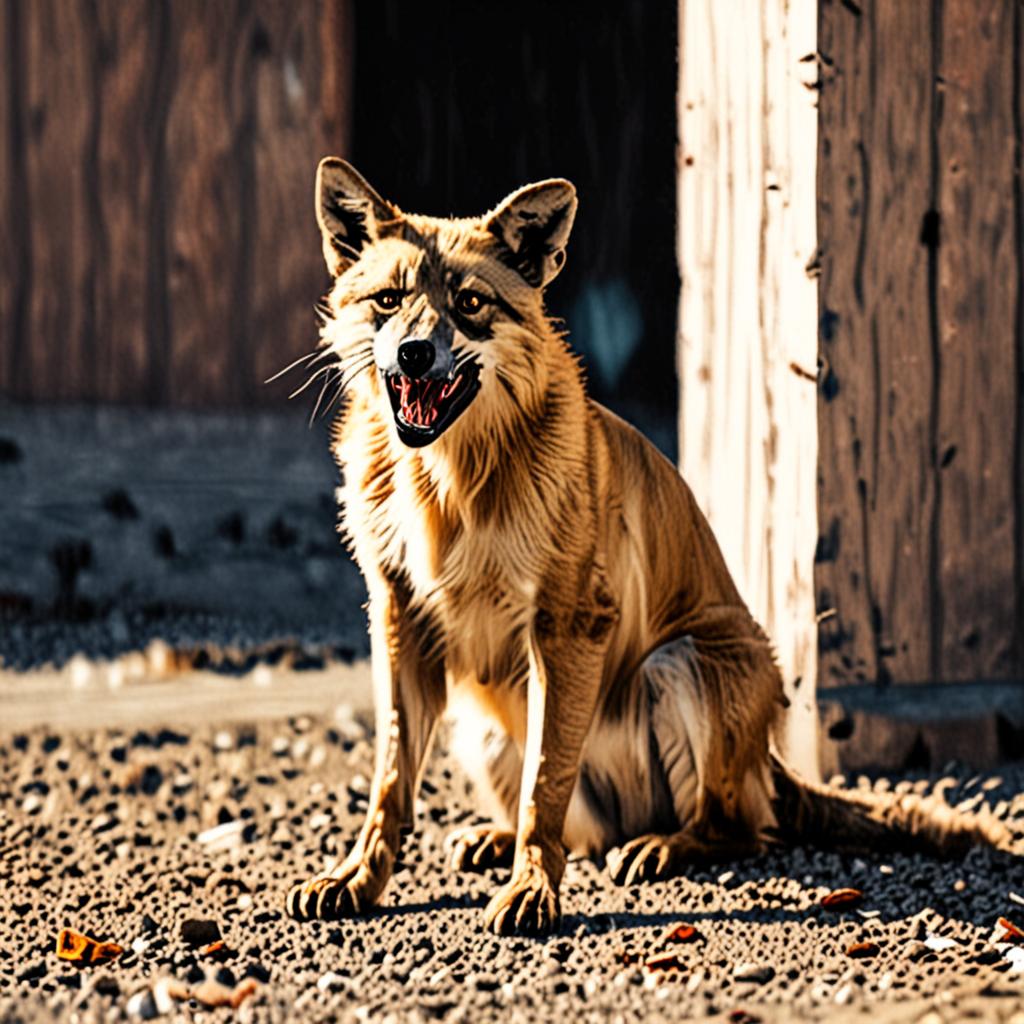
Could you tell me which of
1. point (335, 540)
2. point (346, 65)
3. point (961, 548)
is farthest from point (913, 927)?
point (346, 65)

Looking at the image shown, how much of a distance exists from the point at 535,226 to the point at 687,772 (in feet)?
4.30

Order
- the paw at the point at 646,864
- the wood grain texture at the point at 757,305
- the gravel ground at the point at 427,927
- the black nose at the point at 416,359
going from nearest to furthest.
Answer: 1. the gravel ground at the point at 427,927
2. the black nose at the point at 416,359
3. the paw at the point at 646,864
4. the wood grain texture at the point at 757,305

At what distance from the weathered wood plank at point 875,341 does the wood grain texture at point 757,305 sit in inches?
2.2

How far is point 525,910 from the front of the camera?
3291mm

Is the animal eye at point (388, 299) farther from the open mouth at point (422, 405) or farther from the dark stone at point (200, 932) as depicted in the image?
the dark stone at point (200, 932)

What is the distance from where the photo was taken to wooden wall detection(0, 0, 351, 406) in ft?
22.1

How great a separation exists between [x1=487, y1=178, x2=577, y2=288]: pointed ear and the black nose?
34cm

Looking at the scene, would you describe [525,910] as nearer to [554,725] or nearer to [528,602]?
[554,725]

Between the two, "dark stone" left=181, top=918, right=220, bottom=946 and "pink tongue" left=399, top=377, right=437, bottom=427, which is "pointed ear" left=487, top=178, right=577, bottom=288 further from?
"dark stone" left=181, top=918, right=220, bottom=946

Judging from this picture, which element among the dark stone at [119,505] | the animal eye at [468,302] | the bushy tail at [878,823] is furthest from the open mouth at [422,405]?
the dark stone at [119,505]

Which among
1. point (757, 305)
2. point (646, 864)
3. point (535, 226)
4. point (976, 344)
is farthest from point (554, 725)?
point (976, 344)

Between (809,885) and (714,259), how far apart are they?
1836 millimetres

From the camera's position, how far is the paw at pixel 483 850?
3.86 metres

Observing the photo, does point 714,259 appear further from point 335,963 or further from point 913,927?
point 335,963
